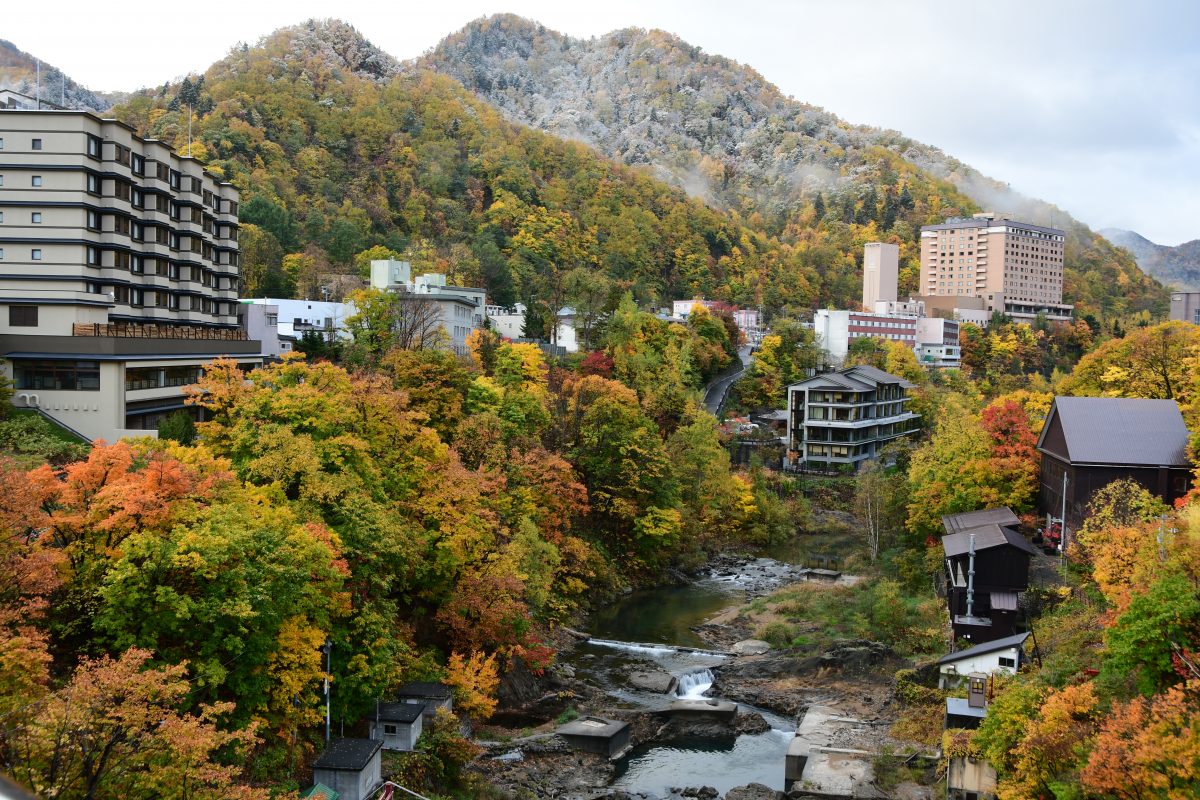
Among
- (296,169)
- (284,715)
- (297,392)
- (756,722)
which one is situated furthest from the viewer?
(296,169)

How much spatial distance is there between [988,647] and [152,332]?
29315 mm

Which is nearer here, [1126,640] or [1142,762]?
[1142,762]

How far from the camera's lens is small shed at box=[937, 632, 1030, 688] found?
960 inches

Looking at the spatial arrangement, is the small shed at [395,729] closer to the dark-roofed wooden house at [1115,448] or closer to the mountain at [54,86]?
the dark-roofed wooden house at [1115,448]

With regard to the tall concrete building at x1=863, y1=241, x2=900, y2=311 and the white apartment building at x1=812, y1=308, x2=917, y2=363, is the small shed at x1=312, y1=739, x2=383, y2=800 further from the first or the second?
the tall concrete building at x1=863, y1=241, x2=900, y2=311

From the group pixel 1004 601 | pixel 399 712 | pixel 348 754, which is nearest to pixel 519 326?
pixel 1004 601

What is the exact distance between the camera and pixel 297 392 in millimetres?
24750

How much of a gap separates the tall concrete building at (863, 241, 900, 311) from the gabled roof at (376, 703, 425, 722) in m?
96.6

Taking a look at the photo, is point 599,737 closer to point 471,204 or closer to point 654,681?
point 654,681

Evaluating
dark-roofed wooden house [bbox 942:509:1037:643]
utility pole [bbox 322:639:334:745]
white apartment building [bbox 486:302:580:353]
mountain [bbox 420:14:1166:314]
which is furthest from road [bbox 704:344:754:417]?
mountain [bbox 420:14:1166:314]

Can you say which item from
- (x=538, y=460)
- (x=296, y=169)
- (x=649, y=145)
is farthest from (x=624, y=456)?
(x=649, y=145)

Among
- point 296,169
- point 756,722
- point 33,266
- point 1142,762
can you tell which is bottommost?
point 756,722

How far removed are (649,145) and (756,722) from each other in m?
172

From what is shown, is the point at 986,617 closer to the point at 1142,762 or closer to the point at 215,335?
the point at 1142,762
